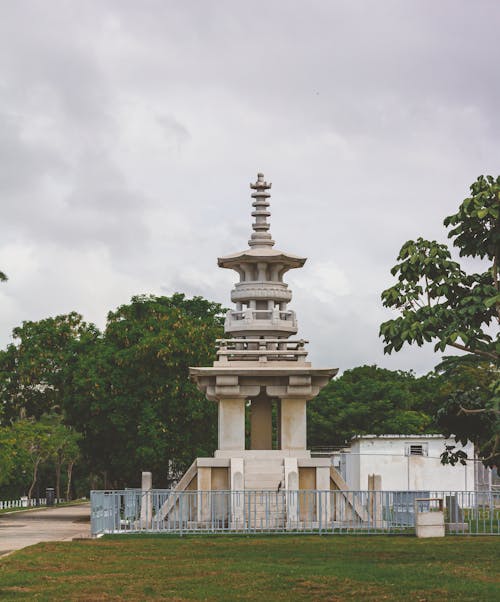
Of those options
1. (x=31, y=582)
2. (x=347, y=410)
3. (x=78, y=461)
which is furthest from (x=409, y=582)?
(x=78, y=461)

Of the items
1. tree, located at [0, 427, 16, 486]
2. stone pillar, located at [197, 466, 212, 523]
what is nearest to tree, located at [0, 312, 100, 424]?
tree, located at [0, 427, 16, 486]

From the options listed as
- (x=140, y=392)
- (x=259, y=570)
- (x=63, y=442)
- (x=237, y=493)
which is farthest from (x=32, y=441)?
(x=259, y=570)

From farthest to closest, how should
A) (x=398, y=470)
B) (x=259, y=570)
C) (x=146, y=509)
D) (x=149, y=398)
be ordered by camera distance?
(x=398, y=470) < (x=149, y=398) < (x=146, y=509) < (x=259, y=570)

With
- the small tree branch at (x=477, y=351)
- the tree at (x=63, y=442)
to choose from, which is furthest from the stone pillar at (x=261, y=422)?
the tree at (x=63, y=442)

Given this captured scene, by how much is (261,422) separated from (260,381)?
2349 mm

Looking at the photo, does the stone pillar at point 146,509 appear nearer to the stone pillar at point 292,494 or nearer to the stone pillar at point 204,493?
the stone pillar at point 204,493

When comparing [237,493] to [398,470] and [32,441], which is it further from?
[32,441]

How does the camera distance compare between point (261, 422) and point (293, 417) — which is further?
point (261, 422)

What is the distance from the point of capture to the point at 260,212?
44.1 metres

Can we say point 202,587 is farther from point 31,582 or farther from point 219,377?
point 219,377

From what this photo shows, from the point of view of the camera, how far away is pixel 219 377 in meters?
39.9

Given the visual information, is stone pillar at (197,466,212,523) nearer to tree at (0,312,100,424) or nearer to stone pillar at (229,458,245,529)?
stone pillar at (229,458,245,529)

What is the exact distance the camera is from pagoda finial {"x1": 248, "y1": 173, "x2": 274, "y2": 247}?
43.5 meters

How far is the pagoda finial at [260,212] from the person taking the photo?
43531mm
